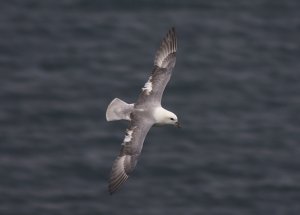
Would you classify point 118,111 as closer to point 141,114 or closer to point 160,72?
point 141,114

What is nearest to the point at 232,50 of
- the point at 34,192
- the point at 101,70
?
the point at 101,70

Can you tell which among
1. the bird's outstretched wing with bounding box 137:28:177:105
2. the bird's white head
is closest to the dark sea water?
the bird's outstretched wing with bounding box 137:28:177:105

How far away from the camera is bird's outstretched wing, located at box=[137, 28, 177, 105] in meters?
16.9

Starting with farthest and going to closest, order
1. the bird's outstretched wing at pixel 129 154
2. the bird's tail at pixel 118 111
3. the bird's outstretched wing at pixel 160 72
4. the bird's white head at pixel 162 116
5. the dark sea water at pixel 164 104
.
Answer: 1. the dark sea water at pixel 164 104
2. the bird's outstretched wing at pixel 160 72
3. the bird's tail at pixel 118 111
4. the bird's white head at pixel 162 116
5. the bird's outstretched wing at pixel 129 154

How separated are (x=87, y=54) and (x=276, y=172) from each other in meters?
8.78

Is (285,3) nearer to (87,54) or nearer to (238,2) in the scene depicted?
(238,2)

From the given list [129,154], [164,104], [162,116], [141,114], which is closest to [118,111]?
[141,114]

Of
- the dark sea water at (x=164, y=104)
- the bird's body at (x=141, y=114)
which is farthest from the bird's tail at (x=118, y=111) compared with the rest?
the dark sea water at (x=164, y=104)

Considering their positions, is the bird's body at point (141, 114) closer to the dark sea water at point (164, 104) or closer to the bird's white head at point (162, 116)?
the bird's white head at point (162, 116)

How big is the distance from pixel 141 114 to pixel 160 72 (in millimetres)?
1376

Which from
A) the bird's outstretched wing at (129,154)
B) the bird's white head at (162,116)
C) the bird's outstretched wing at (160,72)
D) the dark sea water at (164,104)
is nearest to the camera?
the bird's outstretched wing at (129,154)

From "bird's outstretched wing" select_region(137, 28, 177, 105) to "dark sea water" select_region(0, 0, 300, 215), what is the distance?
965 centimetres

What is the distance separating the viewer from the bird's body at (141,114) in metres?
16.0

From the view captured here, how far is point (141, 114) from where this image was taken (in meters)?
16.5
